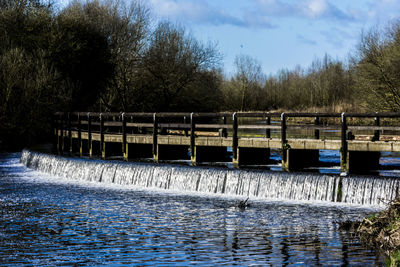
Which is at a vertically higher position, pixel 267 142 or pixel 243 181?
pixel 267 142

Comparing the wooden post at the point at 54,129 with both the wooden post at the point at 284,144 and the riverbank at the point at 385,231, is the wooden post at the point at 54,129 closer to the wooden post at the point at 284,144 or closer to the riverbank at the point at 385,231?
the wooden post at the point at 284,144

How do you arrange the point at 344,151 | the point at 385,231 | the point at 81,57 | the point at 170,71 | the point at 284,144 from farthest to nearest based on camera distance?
1. the point at 170,71
2. the point at 81,57
3. the point at 284,144
4. the point at 344,151
5. the point at 385,231

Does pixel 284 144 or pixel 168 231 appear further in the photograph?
pixel 284 144

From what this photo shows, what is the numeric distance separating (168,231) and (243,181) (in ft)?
20.6

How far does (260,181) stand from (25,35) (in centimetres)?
2531

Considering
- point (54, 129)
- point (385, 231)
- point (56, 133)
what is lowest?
point (385, 231)

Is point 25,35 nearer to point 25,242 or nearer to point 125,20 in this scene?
point 125,20

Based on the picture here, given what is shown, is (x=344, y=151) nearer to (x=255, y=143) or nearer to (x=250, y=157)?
(x=255, y=143)

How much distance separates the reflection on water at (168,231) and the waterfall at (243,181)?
97 centimetres

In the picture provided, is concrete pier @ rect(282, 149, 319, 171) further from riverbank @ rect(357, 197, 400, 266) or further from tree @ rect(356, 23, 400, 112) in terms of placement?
tree @ rect(356, 23, 400, 112)

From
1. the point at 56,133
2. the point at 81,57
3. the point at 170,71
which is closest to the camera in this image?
the point at 56,133

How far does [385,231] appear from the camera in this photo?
36.8 feet

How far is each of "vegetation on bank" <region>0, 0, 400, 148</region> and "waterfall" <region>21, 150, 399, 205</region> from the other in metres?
13.0

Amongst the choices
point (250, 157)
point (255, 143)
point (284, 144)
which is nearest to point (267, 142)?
point (255, 143)
